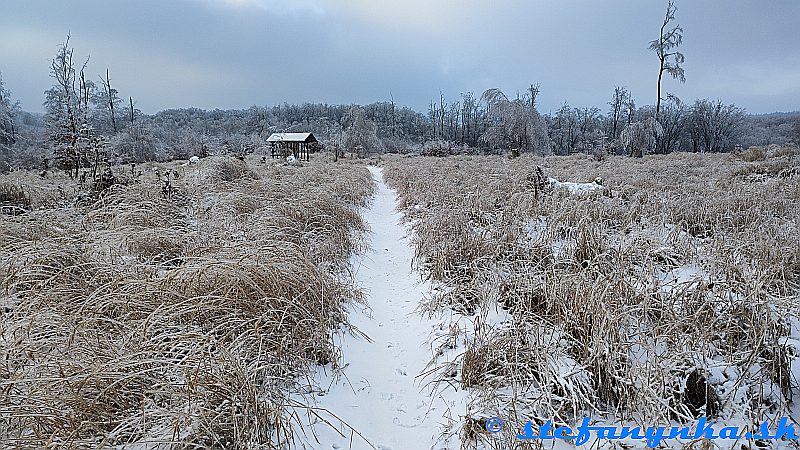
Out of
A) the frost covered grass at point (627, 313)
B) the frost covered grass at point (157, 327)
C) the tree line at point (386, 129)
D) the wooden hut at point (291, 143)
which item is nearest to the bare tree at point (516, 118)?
the tree line at point (386, 129)

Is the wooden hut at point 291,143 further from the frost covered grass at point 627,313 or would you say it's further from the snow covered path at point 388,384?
the snow covered path at point 388,384

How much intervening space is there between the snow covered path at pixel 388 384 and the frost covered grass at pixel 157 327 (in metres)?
0.25

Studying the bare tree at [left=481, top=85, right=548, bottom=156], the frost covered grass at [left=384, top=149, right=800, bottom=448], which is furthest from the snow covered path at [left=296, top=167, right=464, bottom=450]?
the bare tree at [left=481, top=85, right=548, bottom=156]

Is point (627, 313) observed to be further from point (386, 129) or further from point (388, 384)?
point (386, 129)

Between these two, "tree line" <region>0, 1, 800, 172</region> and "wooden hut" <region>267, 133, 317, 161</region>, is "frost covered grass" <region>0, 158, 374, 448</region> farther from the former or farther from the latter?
"wooden hut" <region>267, 133, 317, 161</region>

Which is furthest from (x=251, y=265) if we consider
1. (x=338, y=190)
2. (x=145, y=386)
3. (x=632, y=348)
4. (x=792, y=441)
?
(x=338, y=190)

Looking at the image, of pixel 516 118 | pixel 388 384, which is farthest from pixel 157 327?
pixel 516 118

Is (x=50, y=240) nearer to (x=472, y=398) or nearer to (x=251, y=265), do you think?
(x=251, y=265)

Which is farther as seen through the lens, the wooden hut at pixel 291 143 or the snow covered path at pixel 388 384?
the wooden hut at pixel 291 143

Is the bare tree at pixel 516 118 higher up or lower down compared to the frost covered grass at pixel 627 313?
higher up

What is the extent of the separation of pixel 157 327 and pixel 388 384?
5.86 feet

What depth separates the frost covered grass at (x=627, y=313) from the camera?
2395mm

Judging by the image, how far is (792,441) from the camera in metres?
2.11

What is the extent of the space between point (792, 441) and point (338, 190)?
8784 mm
